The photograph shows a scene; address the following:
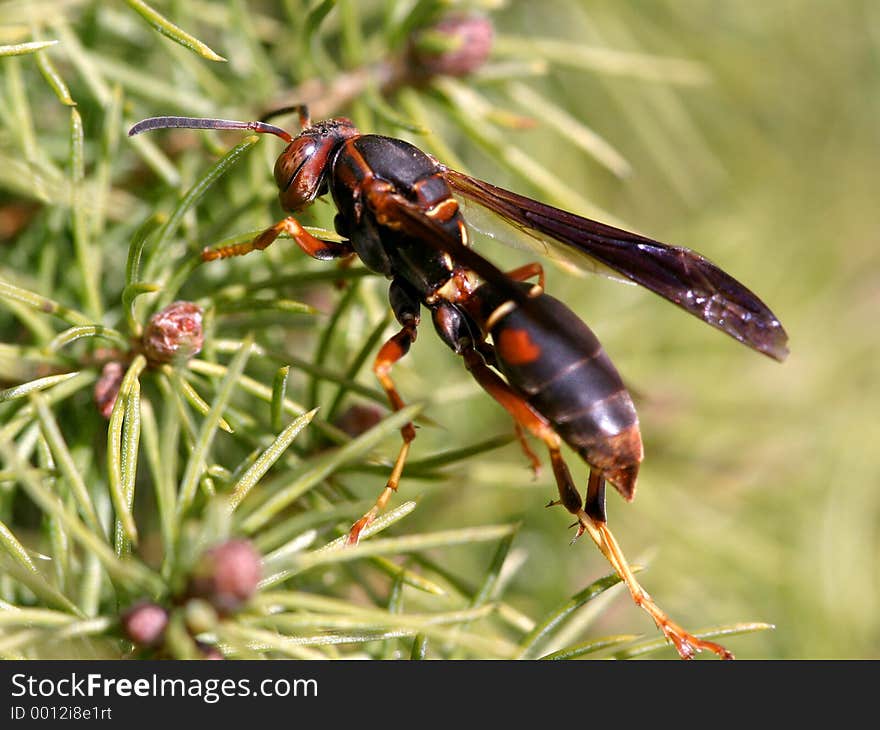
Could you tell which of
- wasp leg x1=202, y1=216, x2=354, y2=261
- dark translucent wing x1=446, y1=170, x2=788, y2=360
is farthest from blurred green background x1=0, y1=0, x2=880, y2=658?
wasp leg x1=202, y1=216, x2=354, y2=261

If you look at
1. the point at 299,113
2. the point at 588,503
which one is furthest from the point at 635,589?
the point at 299,113

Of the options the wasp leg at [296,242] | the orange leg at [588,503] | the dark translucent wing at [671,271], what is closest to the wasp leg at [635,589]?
the orange leg at [588,503]

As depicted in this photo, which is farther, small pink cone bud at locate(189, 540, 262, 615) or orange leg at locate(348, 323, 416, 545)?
orange leg at locate(348, 323, 416, 545)

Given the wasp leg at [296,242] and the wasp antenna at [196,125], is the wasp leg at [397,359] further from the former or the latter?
the wasp antenna at [196,125]

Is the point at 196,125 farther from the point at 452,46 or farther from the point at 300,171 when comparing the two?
the point at 452,46

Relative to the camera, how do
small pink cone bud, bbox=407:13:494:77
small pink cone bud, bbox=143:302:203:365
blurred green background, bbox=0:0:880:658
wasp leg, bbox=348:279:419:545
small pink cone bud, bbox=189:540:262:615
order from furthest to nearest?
blurred green background, bbox=0:0:880:658
small pink cone bud, bbox=407:13:494:77
wasp leg, bbox=348:279:419:545
small pink cone bud, bbox=143:302:203:365
small pink cone bud, bbox=189:540:262:615

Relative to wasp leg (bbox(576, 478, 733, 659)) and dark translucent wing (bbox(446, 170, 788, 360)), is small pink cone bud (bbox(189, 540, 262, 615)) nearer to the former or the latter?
wasp leg (bbox(576, 478, 733, 659))
